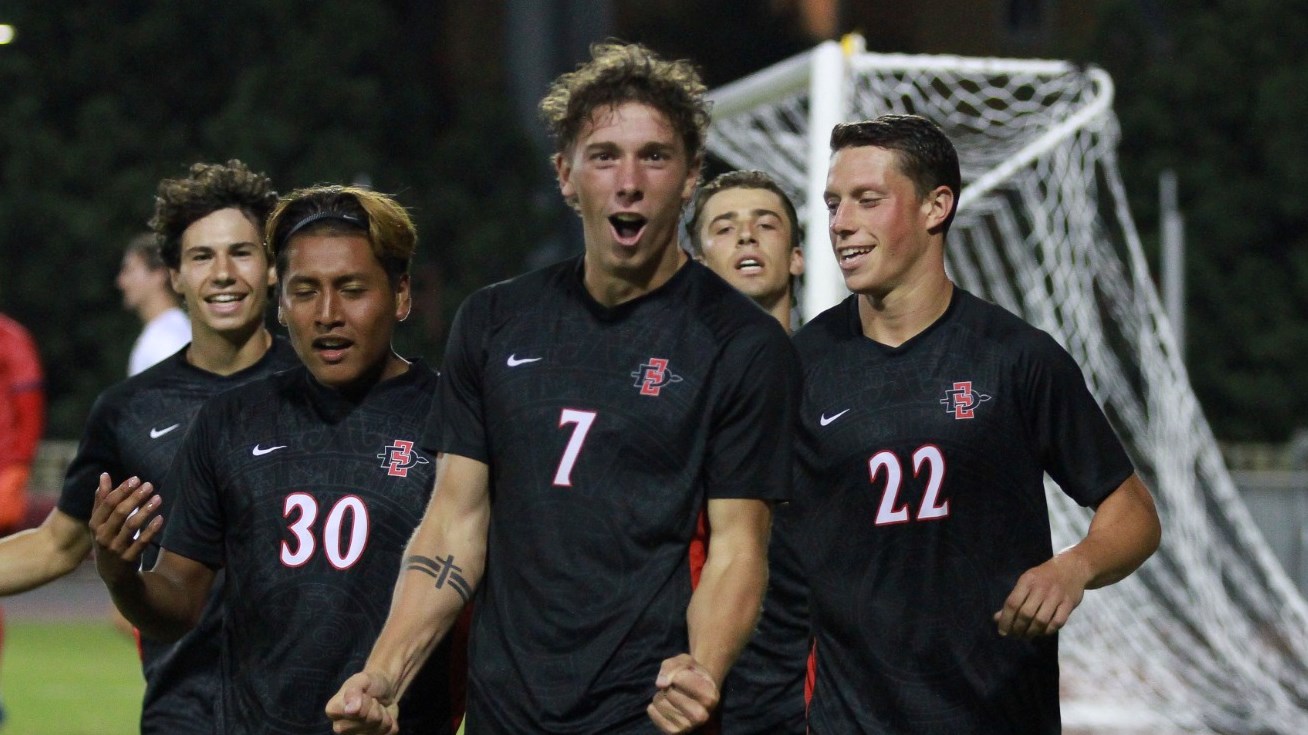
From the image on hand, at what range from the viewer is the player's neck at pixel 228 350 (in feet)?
17.9

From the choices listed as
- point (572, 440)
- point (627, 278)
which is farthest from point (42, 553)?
point (627, 278)

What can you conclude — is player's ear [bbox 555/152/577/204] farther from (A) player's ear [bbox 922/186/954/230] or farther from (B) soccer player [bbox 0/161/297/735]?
(B) soccer player [bbox 0/161/297/735]

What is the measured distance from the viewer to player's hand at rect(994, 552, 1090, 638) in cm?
409

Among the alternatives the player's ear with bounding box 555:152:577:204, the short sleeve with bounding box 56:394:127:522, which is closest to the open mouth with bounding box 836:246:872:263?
the player's ear with bounding box 555:152:577:204

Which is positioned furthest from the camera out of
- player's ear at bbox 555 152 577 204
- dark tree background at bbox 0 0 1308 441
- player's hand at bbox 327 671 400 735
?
dark tree background at bbox 0 0 1308 441

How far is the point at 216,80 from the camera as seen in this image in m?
31.5

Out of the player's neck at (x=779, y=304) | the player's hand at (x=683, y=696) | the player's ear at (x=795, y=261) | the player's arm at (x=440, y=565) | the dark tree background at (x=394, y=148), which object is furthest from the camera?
the dark tree background at (x=394, y=148)

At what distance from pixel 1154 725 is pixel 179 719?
7.68 m

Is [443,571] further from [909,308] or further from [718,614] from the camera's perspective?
[909,308]

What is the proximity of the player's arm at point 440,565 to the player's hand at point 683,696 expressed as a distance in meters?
0.56

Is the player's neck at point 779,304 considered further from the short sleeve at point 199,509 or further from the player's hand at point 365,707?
the player's hand at point 365,707

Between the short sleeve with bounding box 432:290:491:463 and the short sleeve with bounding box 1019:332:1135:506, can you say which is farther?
the short sleeve with bounding box 1019:332:1135:506

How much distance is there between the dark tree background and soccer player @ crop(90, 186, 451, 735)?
2444cm

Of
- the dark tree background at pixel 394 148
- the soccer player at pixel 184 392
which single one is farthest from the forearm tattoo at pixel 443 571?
the dark tree background at pixel 394 148
